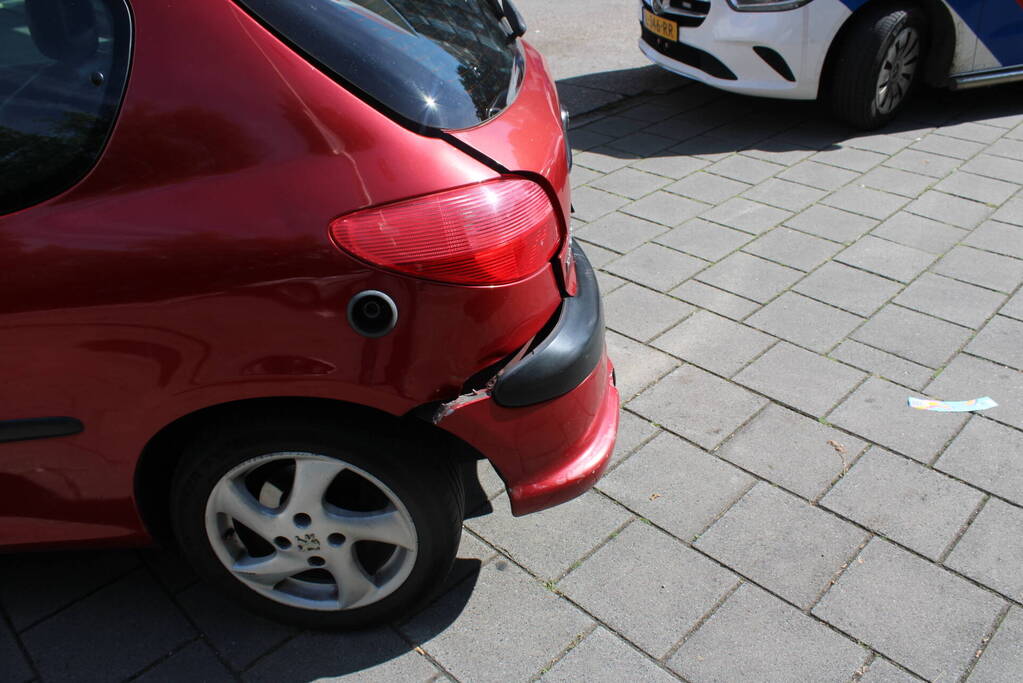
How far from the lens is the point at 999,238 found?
14.4 feet

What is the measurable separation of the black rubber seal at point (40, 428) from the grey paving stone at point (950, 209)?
3951 millimetres

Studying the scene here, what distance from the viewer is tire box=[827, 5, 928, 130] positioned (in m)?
5.40

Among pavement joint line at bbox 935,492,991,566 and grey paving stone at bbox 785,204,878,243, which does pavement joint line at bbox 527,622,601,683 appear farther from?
grey paving stone at bbox 785,204,878,243

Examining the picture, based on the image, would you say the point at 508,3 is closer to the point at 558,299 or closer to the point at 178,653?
the point at 558,299

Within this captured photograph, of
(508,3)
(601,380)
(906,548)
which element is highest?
(508,3)

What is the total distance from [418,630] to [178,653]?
62 centimetres

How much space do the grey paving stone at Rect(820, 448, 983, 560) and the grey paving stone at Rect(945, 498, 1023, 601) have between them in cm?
4

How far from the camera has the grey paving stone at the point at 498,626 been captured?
242 cm

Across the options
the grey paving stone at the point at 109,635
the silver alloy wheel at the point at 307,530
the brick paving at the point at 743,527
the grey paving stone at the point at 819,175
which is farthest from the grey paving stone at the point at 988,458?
the grey paving stone at the point at 109,635

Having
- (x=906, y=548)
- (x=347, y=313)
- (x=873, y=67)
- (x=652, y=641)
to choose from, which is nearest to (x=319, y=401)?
(x=347, y=313)

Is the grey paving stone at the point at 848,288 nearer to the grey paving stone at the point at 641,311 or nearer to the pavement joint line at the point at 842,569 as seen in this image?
the grey paving stone at the point at 641,311

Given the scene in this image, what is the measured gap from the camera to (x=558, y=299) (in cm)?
229

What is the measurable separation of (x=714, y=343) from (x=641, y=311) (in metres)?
0.38

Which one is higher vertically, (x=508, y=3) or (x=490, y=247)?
(x=508, y=3)
